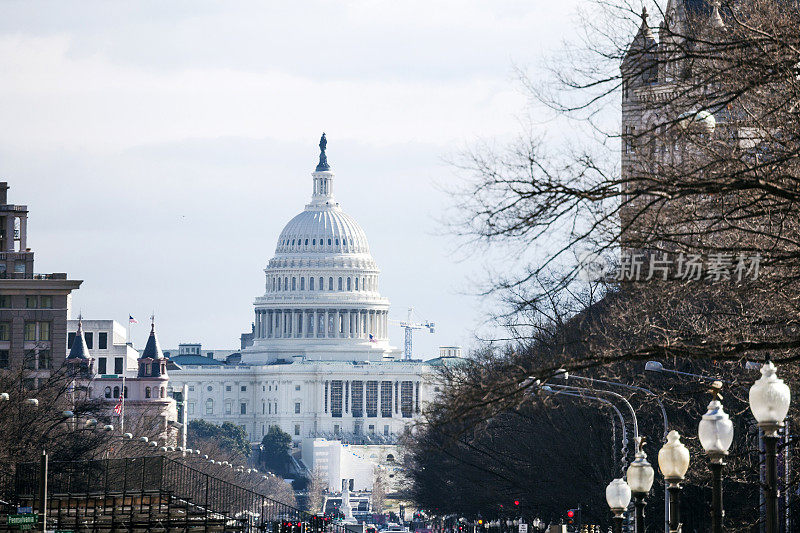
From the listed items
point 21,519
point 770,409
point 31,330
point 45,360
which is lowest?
point 21,519

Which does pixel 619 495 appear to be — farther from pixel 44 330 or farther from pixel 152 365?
pixel 152 365

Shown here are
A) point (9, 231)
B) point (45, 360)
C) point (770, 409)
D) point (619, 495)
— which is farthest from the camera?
point (9, 231)

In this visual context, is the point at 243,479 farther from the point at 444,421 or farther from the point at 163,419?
the point at 444,421

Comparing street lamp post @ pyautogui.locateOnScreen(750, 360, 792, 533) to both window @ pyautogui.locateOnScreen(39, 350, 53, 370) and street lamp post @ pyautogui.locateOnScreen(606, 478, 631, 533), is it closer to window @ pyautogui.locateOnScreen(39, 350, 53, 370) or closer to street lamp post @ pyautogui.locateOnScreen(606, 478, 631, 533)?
street lamp post @ pyautogui.locateOnScreen(606, 478, 631, 533)

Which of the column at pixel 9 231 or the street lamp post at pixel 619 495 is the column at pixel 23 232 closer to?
the column at pixel 9 231

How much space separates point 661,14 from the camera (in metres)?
19.1

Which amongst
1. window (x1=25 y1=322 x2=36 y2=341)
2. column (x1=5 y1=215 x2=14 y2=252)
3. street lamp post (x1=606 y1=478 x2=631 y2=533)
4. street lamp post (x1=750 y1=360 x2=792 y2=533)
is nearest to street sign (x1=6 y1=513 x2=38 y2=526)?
street lamp post (x1=606 y1=478 x2=631 y2=533)

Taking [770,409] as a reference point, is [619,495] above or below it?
below

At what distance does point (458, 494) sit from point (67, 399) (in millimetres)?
20661

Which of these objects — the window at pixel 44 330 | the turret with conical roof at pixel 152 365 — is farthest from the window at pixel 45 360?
the turret with conical roof at pixel 152 365

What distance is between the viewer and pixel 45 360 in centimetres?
11631

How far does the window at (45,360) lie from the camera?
380 ft

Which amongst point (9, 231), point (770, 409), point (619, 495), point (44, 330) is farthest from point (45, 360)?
point (770, 409)

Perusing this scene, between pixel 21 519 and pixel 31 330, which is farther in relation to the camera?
pixel 31 330
